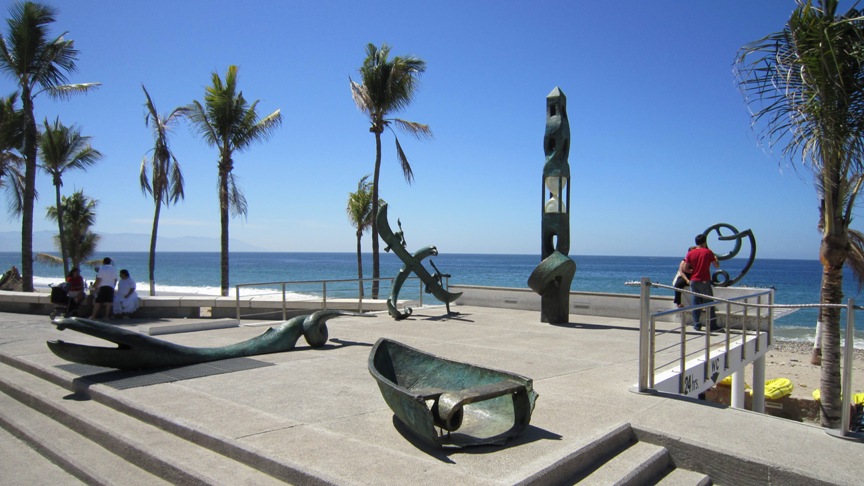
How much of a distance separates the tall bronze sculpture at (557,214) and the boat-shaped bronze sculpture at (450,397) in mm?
6244

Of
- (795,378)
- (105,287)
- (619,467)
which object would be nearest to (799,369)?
(795,378)

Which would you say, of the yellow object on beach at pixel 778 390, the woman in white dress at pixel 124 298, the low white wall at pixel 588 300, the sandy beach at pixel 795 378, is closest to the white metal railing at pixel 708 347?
the low white wall at pixel 588 300

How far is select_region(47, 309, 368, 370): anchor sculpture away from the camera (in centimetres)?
575

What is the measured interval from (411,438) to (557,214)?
7778mm

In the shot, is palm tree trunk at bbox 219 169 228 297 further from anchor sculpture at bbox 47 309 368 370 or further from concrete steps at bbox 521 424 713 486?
concrete steps at bbox 521 424 713 486

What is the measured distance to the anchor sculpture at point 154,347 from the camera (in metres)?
5.75

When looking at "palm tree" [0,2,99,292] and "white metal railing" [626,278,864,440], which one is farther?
"palm tree" [0,2,99,292]

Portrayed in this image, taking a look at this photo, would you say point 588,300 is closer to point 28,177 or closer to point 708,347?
point 708,347

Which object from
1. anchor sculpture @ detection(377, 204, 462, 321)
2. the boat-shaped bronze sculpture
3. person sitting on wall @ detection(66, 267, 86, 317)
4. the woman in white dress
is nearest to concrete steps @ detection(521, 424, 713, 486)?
the boat-shaped bronze sculpture

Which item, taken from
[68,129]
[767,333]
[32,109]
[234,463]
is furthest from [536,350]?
[68,129]

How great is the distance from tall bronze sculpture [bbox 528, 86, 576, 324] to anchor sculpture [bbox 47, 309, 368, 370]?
4617 millimetres

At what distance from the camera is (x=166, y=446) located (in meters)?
4.24

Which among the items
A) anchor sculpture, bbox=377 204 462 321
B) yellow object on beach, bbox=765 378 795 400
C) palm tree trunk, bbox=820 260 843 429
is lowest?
yellow object on beach, bbox=765 378 795 400

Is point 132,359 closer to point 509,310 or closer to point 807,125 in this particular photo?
point 807,125
